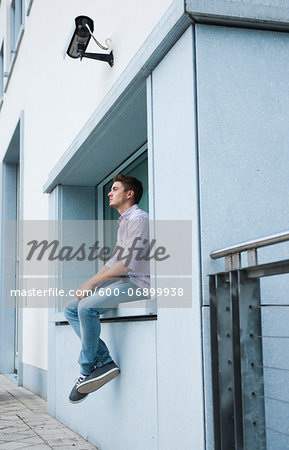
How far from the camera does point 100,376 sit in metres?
4.38

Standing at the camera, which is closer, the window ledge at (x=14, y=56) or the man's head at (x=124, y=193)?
the man's head at (x=124, y=193)

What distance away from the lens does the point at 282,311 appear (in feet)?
10.6

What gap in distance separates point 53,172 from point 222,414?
4.17 meters

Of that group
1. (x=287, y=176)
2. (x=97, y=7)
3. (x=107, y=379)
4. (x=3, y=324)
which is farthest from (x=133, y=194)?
(x=3, y=324)

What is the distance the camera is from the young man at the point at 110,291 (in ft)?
14.1

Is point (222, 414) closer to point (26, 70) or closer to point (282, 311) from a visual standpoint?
point (282, 311)

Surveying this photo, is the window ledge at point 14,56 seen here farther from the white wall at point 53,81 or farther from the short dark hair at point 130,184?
the short dark hair at point 130,184

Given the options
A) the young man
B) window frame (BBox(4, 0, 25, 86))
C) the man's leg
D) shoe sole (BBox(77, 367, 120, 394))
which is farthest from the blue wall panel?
window frame (BBox(4, 0, 25, 86))

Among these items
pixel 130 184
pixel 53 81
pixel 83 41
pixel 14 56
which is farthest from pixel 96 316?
pixel 14 56

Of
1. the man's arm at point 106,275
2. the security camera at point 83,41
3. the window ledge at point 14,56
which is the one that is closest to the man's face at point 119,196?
the man's arm at point 106,275

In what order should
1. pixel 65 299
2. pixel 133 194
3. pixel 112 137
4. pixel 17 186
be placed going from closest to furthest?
pixel 133 194, pixel 112 137, pixel 65 299, pixel 17 186

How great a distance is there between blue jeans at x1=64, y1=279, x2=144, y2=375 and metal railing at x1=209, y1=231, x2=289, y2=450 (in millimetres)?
1293

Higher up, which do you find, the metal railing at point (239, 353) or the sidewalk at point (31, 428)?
the metal railing at point (239, 353)

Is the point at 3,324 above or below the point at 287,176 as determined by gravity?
below
